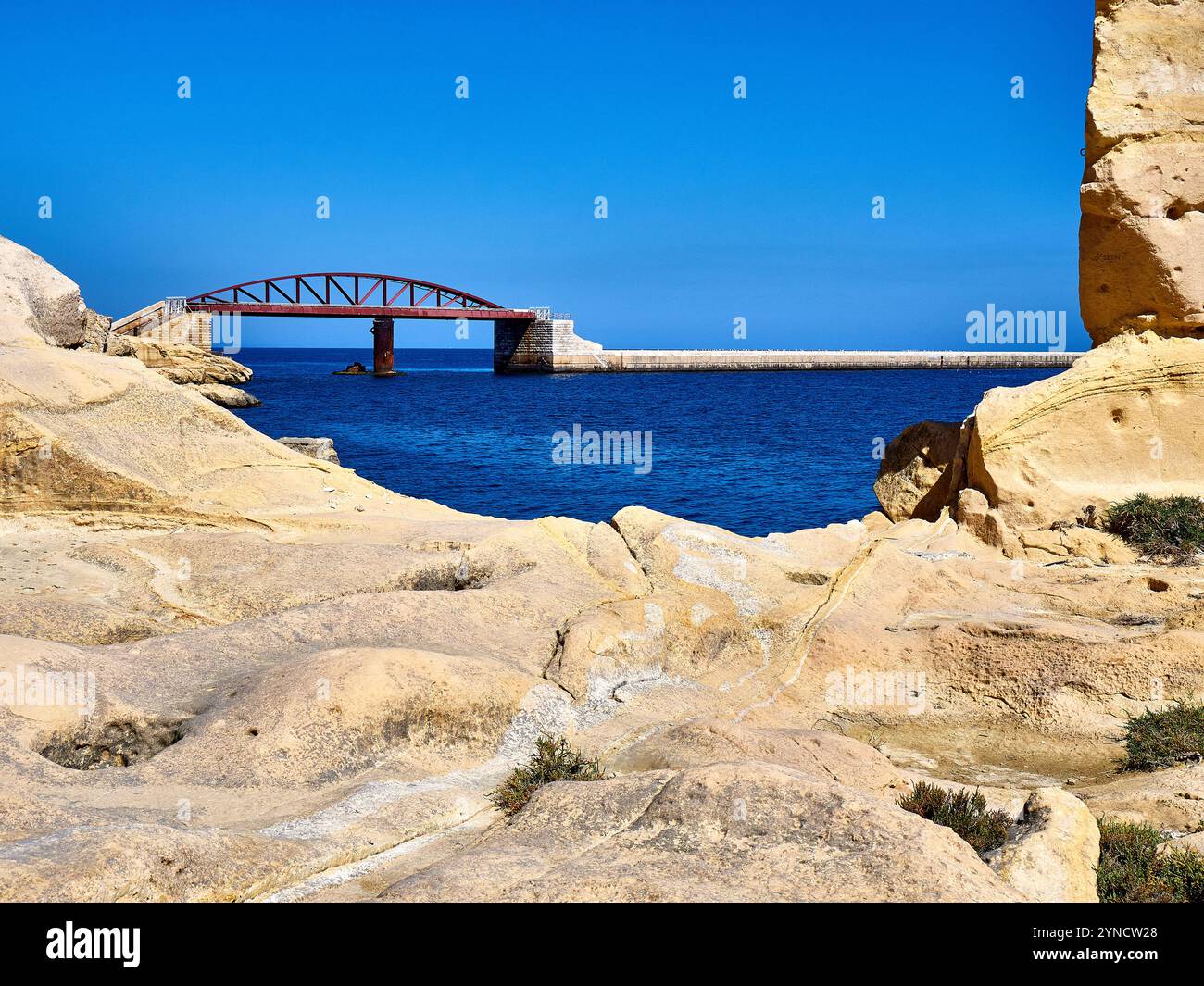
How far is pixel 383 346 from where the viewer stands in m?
104

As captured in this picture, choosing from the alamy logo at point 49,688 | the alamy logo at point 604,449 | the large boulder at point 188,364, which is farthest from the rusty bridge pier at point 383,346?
the alamy logo at point 49,688

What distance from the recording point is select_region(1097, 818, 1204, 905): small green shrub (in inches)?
189

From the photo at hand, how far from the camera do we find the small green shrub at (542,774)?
19.0ft

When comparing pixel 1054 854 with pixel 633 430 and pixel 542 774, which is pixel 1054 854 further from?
pixel 633 430

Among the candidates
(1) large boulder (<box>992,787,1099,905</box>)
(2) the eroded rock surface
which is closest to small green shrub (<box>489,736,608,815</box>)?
(2) the eroded rock surface

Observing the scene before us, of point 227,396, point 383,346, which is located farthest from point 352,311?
point 227,396

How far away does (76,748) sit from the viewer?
20.0 feet

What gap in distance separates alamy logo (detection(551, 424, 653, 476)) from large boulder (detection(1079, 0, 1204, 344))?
76.6 ft

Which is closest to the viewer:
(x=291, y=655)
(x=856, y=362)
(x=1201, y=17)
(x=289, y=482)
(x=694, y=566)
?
(x=291, y=655)

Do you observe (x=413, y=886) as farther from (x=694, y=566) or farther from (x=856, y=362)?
(x=856, y=362)

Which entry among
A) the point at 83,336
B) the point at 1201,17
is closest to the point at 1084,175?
the point at 1201,17

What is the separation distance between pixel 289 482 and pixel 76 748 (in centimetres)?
543

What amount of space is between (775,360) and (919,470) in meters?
98.4

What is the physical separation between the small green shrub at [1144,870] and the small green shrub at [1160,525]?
6.26 m
